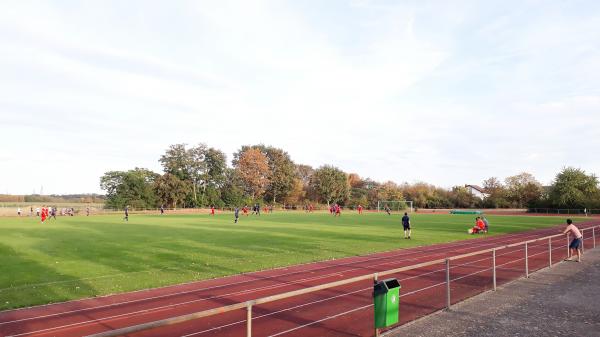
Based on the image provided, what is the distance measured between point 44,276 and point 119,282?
2855 mm

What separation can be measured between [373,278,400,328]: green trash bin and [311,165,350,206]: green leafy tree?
312 feet

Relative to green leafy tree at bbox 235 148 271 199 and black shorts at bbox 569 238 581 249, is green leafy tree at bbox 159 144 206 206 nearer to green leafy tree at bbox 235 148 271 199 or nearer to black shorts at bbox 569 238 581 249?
green leafy tree at bbox 235 148 271 199

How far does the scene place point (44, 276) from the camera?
1281 cm

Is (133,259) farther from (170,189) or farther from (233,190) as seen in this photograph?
(233,190)

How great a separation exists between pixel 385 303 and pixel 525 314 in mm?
3326

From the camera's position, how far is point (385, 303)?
655 cm

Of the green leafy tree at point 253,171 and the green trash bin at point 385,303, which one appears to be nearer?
the green trash bin at point 385,303

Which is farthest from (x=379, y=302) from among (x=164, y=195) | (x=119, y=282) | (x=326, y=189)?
(x=326, y=189)

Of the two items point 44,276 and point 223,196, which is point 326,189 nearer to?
point 223,196

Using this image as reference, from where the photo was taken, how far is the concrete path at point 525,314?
6883mm

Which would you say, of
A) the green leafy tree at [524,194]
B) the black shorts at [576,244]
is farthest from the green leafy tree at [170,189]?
the black shorts at [576,244]

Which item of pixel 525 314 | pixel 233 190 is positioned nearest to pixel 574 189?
pixel 233 190

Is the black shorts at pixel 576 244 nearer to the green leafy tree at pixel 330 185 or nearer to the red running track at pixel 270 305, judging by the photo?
the red running track at pixel 270 305

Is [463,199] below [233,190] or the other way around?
below
